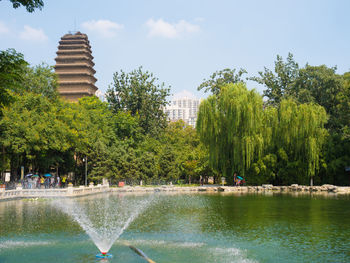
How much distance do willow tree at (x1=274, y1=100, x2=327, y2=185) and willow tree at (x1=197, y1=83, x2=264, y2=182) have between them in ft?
6.97

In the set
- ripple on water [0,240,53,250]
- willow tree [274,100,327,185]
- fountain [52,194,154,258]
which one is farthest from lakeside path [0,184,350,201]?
ripple on water [0,240,53,250]

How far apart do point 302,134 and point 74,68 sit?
5098 cm

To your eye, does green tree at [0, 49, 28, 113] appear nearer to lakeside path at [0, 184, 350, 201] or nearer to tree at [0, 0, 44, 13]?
tree at [0, 0, 44, 13]

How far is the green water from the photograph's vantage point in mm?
12266

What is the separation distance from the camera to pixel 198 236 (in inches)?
601

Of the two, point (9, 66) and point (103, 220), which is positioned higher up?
point (9, 66)

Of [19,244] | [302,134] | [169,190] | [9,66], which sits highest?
[302,134]

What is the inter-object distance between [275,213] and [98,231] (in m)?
9.43

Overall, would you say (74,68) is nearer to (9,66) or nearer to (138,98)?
(138,98)

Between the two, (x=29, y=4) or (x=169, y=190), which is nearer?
(x=29, y=4)

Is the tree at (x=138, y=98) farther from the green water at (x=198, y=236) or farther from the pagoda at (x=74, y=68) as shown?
the green water at (x=198, y=236)

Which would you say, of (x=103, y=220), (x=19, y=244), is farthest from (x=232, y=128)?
(x=19, y=244)

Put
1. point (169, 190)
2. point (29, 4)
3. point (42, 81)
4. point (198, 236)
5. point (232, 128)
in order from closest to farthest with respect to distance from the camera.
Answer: point (29, 4), point (198, 236), point (232, 128), point (169, 190), point (42, 81)

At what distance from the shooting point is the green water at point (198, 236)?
483 inches
